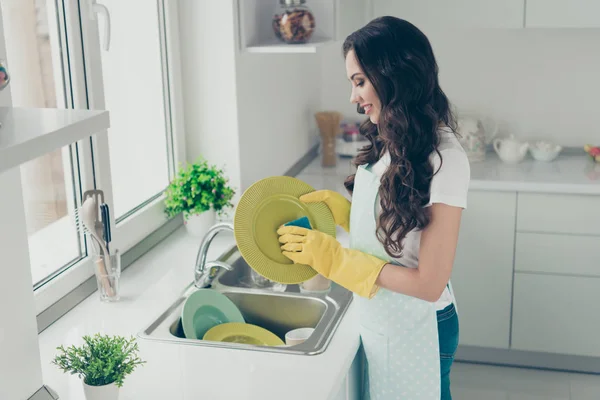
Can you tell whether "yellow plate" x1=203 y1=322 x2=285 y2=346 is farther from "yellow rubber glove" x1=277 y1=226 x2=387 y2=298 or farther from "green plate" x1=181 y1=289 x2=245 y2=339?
"yellow rubber glove" x1=277 y1=226 x2=387 y2=298

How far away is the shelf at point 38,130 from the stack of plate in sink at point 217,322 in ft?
2.74

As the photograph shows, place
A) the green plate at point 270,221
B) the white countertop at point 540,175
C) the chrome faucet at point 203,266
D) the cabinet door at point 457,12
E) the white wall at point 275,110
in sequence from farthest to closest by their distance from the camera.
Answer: the cabinet door at point 457,12, the white countertop at point 540,175, the white wall at point 275,110, the chrome faucet at point 203,266, the green plate at point 270,221

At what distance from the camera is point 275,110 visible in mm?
2998

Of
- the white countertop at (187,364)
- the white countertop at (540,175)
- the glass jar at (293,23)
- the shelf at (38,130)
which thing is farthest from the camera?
the white countertop at (540,175)

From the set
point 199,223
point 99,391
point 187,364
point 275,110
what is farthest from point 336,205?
point 275,110

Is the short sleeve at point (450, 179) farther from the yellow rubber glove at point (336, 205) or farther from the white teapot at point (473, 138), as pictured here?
the white teapot at point (473, 138)

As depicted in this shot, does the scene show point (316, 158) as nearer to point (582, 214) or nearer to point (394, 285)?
point (582, 214)

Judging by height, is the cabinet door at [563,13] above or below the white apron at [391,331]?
above

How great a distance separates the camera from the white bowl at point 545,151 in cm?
329

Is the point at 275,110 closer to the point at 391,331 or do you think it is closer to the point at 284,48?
the point at 284,48

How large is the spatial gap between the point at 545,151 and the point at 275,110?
3.95ft

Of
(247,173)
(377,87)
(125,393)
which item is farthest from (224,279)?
(377,87)

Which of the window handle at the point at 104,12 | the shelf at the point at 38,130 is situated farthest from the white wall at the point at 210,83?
the shelf at the point at 38,130

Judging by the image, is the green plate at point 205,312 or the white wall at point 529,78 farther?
the white wall at point 529,78
